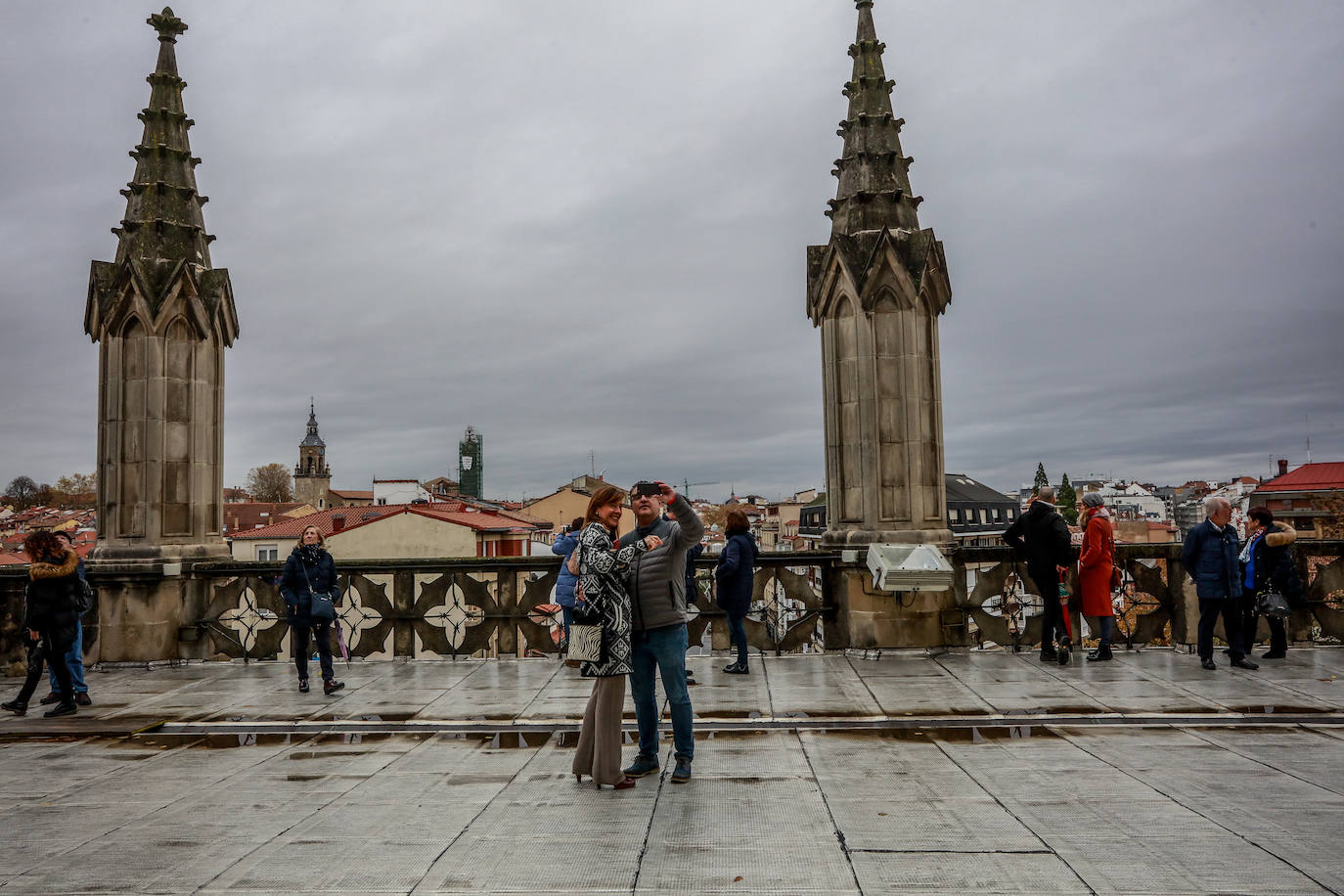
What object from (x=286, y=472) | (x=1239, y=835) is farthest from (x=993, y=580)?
(x=286, y=472)

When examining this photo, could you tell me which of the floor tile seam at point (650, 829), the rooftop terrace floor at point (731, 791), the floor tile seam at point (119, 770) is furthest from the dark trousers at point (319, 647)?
the floor tile seam at point (650, 829)

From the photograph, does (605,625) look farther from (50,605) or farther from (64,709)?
(50,605)

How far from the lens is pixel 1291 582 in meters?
9.66

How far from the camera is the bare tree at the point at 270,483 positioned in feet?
380

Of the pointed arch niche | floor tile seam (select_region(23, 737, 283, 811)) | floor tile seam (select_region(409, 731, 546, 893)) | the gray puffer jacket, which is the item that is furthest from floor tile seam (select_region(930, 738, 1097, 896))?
the pointed arch niche

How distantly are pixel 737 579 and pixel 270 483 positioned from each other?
4763 inches

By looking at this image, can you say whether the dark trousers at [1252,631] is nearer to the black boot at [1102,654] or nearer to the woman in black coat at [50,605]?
the black boot at [1102,654]

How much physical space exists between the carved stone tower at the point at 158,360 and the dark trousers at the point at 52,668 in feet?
A: 7.69

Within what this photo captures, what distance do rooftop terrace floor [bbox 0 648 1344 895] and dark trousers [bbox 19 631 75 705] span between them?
0.31 meters

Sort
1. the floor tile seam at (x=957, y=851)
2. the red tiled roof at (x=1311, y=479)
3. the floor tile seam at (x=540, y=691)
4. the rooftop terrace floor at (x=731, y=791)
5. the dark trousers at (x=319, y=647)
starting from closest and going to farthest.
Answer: the rooftop terrace floor at (x=731, y=791) < the floor tile seam at (x=957, y=851) < the floor tile seam at (x=540, y=691) < the dark trousers at (x=319, y=647) < the red tiled roof at (x=1311, y=479)

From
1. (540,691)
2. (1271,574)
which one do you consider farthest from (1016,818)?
(1271,574)

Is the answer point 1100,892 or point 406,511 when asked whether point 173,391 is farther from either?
point 406,511

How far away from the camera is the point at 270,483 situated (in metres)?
119

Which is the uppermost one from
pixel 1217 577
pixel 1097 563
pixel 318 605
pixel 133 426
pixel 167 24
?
pixel 167 24
